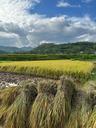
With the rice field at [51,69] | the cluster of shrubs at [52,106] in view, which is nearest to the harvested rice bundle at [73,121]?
the cluster of shrubs at [52,106]

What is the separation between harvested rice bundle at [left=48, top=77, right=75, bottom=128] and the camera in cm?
324

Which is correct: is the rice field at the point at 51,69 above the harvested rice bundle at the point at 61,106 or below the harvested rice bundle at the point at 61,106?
below

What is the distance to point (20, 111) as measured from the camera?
11.2 feet

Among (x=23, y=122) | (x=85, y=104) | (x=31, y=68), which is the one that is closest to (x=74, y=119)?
(x=85, y=104)

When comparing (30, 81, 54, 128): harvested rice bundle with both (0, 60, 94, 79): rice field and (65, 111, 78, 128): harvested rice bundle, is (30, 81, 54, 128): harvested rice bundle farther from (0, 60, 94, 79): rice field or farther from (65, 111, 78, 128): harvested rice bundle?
(0, 60, 94, 79): rice field

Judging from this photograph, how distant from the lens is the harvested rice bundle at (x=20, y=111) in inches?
134

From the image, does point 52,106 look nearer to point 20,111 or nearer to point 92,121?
point 20,111

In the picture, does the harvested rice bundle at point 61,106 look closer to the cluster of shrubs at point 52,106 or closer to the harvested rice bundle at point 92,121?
the cluster of shrubs at point 52,106

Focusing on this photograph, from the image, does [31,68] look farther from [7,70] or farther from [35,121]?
[35,121]

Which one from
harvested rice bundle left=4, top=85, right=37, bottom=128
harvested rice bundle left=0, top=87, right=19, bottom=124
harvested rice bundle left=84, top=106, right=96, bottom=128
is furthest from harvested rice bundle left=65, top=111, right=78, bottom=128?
harvested rice bundle left=0, top=87, right=19, bottom=124

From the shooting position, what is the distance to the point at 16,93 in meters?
3.63

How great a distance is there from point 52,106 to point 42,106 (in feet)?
0.30

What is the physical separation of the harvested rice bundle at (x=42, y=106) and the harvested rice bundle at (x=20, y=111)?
0.09m

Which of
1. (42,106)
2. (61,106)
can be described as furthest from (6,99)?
(61,106)
